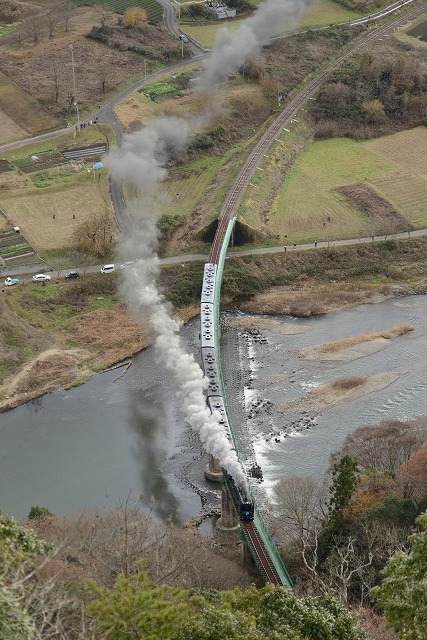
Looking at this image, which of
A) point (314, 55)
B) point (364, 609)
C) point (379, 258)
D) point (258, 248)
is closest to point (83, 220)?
point (258, 248)

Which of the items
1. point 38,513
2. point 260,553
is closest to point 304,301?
point 260,553

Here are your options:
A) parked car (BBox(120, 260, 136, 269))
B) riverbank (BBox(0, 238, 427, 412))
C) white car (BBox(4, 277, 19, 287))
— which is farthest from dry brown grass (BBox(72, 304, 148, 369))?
white car (BBox(4, 277, 19, 287))

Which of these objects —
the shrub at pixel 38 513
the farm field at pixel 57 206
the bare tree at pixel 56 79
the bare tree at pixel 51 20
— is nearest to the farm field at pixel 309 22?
the bare tree at pixel 51 20

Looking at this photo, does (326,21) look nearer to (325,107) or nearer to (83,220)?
(325,107)

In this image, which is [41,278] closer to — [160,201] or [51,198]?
[51,198]

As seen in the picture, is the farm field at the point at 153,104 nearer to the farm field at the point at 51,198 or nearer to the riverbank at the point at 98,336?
the farm field at the point at 51,198

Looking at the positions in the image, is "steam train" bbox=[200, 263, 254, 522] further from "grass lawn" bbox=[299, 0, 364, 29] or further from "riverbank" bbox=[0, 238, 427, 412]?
"grass lawn" bbox=[299, 0, 364, 29]
